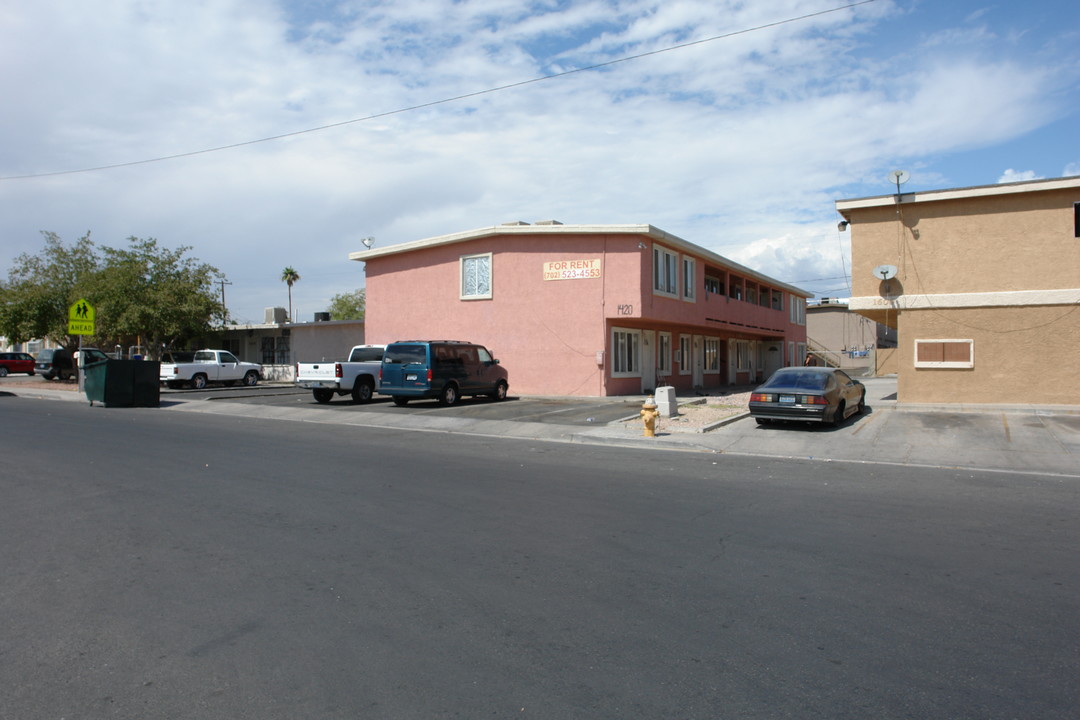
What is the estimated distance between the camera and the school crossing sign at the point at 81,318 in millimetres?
26297

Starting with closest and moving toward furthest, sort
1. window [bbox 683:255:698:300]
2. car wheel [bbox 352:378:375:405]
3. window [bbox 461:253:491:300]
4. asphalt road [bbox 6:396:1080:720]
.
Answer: asphalt road [bbox 6:396:1080:720] → car wheel [bbox 352:378:375:405] → window [bbox 461:253:491:300] → window [bbox 683:255:698:300]

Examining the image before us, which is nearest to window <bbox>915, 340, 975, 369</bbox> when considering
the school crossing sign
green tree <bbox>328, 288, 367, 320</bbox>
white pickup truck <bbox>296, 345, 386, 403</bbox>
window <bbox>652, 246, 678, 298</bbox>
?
window <bbox>652, 246, 678, 298</bbox>

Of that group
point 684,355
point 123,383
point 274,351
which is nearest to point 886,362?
point 684,355

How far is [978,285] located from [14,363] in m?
49.3

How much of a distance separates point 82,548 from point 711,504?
625 centimetres

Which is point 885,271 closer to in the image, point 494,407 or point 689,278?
point 689,278

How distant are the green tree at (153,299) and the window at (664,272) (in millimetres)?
23506

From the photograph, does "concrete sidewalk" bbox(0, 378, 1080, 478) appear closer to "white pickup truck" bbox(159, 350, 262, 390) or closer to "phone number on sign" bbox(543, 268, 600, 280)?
"phone number on sign" bbox(543, 268, 600, 280)

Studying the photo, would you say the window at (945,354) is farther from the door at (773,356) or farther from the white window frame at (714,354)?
the door at (773,356)

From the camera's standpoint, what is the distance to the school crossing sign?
26.3m

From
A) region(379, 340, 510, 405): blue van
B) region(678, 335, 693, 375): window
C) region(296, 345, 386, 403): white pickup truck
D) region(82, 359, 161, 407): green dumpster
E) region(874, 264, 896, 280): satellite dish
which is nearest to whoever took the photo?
region(874, 264, 896, 280): satellite dish

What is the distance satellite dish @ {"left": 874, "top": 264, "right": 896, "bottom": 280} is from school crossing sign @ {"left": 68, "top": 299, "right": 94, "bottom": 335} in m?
26.0

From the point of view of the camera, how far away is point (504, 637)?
452 centimetres

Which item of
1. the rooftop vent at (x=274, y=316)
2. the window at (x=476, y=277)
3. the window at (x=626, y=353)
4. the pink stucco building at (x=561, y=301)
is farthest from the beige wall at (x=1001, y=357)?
the rooftop vent at (x=274, y=316)
